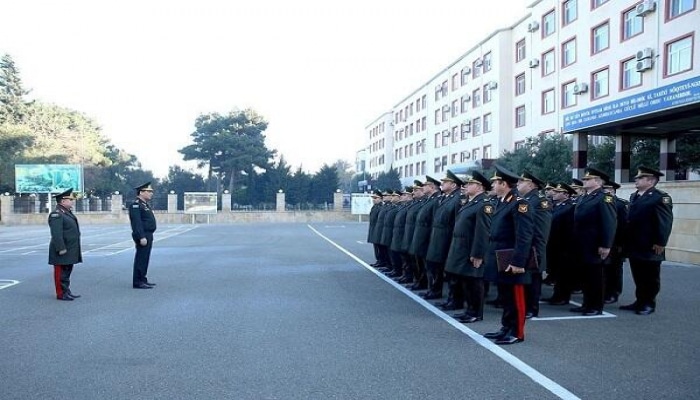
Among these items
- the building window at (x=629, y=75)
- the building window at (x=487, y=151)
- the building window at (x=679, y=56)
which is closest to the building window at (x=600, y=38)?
the building window at (x=629, y=75)

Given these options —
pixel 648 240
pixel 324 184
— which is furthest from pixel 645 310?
pixel 324 184

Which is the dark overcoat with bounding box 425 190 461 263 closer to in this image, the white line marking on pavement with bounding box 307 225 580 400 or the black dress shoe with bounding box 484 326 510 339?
the white line marking on pavement with bounding box 307 225 580 400

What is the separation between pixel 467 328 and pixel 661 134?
12821 millimetres

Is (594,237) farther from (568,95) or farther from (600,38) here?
(568,95)

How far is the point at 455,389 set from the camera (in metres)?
4.19

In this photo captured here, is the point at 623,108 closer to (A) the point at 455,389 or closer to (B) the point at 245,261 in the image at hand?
(B) the point at 245,261

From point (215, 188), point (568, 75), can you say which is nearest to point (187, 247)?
point (568, 75)

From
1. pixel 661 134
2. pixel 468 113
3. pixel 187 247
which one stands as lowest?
pixel 187 247

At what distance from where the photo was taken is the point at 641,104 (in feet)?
42.9

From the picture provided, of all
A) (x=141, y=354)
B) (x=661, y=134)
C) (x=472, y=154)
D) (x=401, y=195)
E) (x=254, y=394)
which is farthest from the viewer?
(x=472, y=154)

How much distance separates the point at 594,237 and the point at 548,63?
3173cm

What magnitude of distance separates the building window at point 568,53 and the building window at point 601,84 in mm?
2403

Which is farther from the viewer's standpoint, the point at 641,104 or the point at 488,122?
the point at 488,122

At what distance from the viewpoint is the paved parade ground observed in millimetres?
4246
